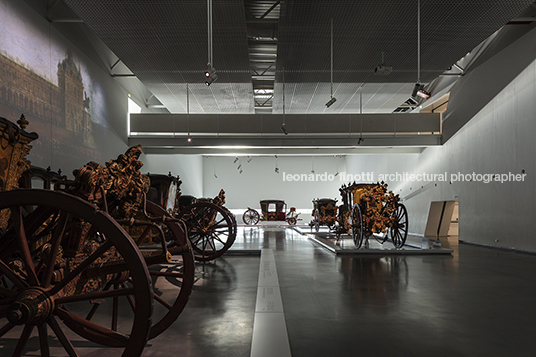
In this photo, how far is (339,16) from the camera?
7.59 metres

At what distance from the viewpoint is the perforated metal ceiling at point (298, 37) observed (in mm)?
7219

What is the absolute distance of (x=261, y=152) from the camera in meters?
15.8

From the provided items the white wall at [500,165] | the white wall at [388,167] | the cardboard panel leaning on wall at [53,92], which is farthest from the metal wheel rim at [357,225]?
the white wall at [388,167]

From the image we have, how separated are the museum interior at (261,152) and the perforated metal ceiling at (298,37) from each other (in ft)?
0.19

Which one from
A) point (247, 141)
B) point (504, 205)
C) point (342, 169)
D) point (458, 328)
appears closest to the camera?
point (458, 328)

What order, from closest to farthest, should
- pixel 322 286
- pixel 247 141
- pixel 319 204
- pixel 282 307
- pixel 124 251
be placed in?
pixel 124 251
pixel 282 307
pixel 322 286
pixel 247 141
pixel 319 204

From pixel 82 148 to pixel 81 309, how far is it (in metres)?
7.21

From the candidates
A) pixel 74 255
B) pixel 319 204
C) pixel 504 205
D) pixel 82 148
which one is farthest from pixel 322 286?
pixel 319 204

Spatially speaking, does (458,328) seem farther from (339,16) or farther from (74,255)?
(339,16)

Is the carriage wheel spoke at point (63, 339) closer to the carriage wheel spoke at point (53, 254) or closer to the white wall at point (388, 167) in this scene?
the carriage wheel spoke at point (53, 254)

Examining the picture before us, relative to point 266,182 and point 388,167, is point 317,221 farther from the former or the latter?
point 266,182

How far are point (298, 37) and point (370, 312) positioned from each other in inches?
269

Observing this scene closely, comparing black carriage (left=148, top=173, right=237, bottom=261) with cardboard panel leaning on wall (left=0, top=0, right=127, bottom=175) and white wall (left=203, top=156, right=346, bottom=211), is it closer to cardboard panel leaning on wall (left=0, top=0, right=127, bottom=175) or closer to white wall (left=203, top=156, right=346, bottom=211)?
cardboard panel leaning on wall (left=0, top=0, right=127, bottom=175)

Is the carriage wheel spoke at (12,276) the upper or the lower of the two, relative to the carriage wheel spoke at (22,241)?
lower
